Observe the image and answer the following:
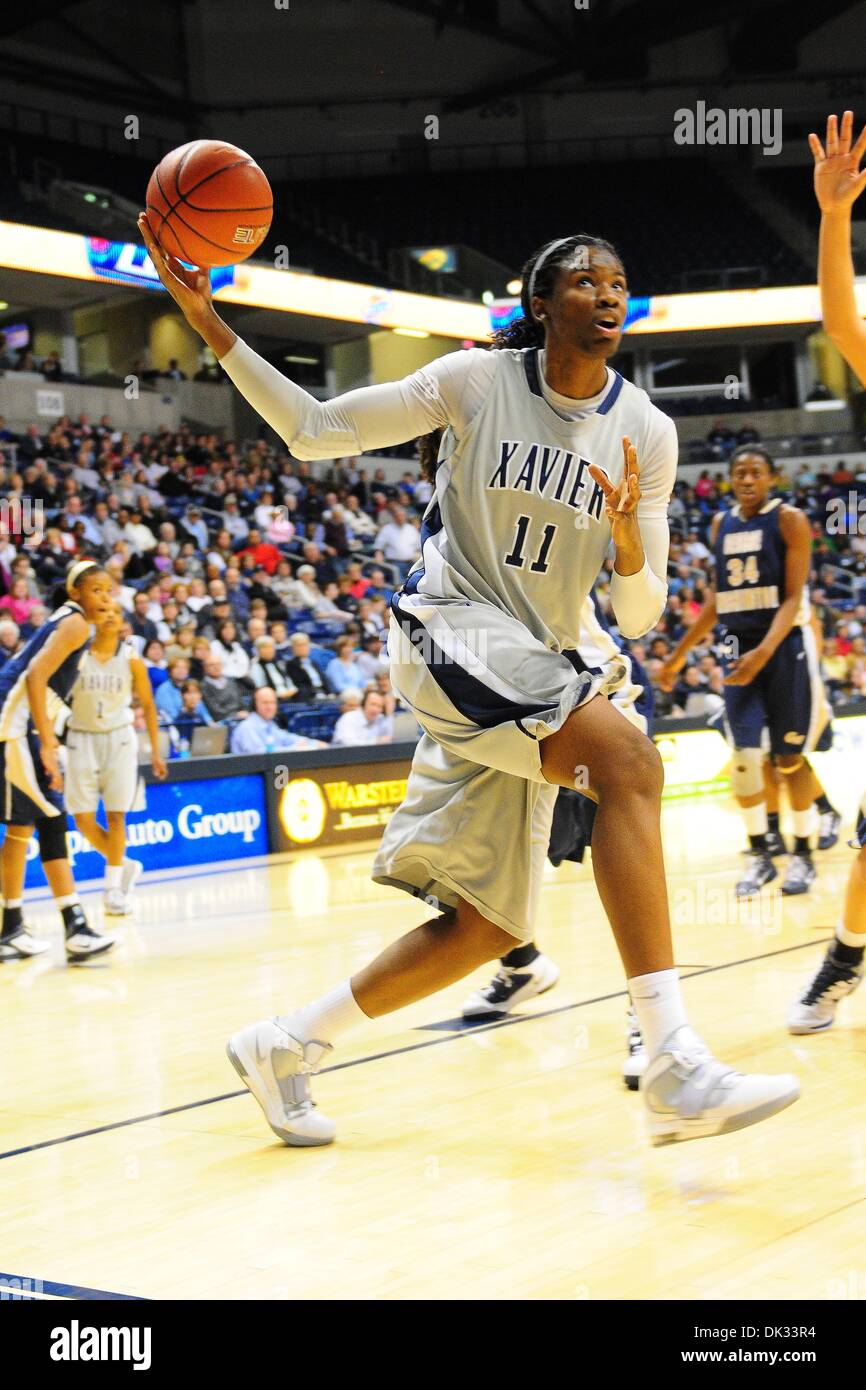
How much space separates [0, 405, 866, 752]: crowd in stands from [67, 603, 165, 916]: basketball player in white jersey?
3.04 metres

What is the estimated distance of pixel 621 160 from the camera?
27.5m

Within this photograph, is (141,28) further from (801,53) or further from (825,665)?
(825,665)

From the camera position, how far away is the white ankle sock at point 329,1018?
338 centimetres

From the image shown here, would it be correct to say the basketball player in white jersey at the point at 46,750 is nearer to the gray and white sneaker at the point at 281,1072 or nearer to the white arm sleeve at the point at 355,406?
the gray and white sneaker at the point at 281,1072

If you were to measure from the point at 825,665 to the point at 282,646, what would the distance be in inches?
262

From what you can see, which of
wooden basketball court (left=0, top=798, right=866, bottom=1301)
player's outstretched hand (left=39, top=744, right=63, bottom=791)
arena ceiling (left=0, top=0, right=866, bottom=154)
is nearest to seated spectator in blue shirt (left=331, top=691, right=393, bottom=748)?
player's outstretched hand (left=39, top=744, right=63, bottom=791)

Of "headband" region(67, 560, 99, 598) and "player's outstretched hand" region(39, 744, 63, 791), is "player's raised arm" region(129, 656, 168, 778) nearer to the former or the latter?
"headband" region(67, 560, 99, 598)

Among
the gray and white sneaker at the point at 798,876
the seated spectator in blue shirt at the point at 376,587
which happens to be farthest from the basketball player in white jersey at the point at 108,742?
the seated spectator in blue shirt at the point at 376,587

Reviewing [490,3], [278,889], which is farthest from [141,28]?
[278,889]

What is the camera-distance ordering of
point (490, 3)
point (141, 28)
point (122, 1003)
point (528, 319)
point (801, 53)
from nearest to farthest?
point (528, 319) → point (122, 1003) → point (141, 28) → point (490, 3) → point (801, 53)

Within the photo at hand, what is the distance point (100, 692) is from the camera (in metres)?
7.98

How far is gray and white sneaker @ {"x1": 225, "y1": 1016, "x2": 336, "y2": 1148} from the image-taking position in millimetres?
3410

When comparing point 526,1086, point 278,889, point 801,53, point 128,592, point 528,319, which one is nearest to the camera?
point 528,319

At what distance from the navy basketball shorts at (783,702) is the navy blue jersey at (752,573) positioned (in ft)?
0.40
